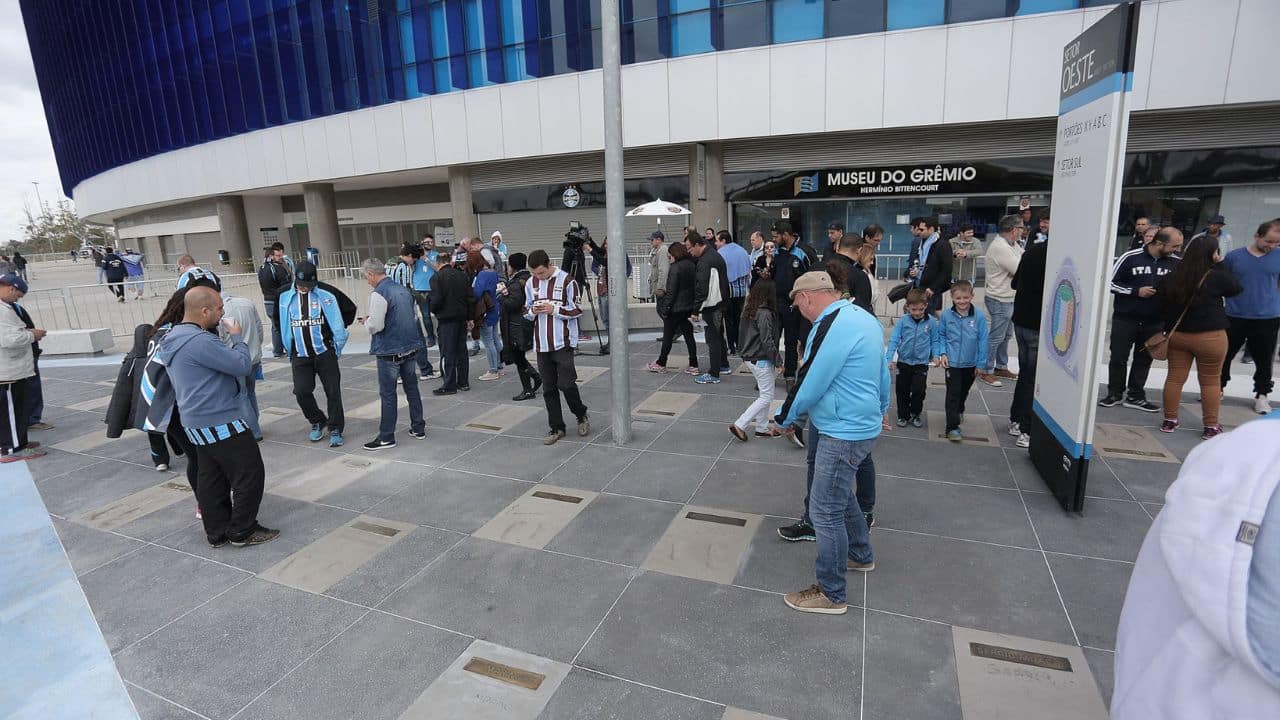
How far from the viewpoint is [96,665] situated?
3.62 m

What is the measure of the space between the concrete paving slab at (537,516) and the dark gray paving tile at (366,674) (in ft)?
3.53

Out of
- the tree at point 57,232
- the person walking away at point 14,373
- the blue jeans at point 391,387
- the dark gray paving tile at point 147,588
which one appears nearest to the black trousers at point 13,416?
the person walking away at point 14,373

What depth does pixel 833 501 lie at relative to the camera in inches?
143

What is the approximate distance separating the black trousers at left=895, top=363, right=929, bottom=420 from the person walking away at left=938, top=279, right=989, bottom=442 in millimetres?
286

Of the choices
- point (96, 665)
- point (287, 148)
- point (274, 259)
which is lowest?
point (96, 665)

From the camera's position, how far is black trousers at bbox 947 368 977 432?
623cm

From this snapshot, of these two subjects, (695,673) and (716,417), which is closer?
(695,673)

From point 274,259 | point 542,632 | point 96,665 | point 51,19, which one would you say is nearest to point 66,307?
point 274,259

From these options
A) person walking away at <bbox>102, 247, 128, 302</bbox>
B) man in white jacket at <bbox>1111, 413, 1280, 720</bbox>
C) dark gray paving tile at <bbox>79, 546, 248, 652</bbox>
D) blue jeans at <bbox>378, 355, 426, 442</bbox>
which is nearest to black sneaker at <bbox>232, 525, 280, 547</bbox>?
dark gray paving tile at <bbox>79, 546, 248, 652</bbox>

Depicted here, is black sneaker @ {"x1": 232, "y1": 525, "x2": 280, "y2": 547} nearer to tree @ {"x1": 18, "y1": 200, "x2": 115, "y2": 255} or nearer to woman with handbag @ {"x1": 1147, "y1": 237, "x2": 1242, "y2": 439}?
woman with handbag @ {"x1": 1147, "y1": 237, "x2": 1242, "y2": 439}

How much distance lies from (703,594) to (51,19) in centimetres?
5995

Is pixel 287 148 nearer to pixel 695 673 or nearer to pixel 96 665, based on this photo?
pixel 96 665

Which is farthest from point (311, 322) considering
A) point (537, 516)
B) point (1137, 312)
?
point (1137, 312)

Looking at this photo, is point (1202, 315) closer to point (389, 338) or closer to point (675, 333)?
point (675, 333)
